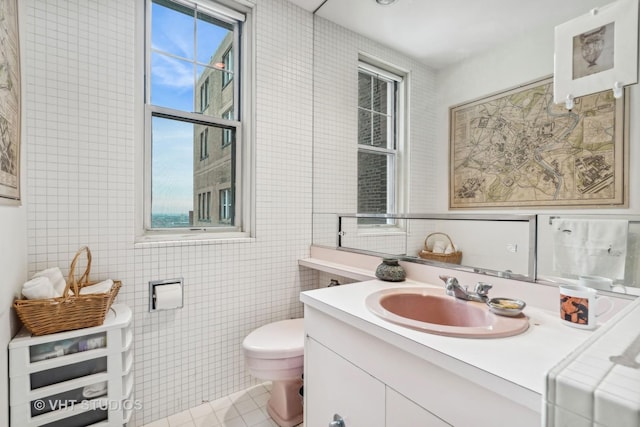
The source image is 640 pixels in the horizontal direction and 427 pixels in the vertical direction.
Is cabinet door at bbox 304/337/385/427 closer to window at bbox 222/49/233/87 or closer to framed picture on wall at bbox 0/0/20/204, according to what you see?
framed picture on wall at bbox 0/0/20/204

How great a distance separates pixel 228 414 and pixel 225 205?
47.5 inches

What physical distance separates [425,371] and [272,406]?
1255 mm

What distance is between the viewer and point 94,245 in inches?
58.1

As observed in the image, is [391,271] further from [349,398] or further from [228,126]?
[228,126]

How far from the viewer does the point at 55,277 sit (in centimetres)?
127

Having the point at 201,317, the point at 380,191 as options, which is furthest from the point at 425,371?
the point at 201,317

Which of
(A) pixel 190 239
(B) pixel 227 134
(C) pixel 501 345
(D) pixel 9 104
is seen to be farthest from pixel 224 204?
(C) pixel 501 345

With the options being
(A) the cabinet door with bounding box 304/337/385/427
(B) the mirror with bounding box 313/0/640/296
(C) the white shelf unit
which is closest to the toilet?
(A) the cabinet door with bounding box 304/337/385/427

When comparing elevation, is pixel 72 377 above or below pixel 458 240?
below

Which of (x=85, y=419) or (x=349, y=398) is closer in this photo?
(x=349, y=398)

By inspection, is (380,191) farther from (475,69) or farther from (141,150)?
(141,150)

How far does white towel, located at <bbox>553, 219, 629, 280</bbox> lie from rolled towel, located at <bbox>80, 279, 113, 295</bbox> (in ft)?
5.89

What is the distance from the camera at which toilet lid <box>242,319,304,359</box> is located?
1.51m

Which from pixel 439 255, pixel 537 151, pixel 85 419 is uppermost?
pixel 537 151
